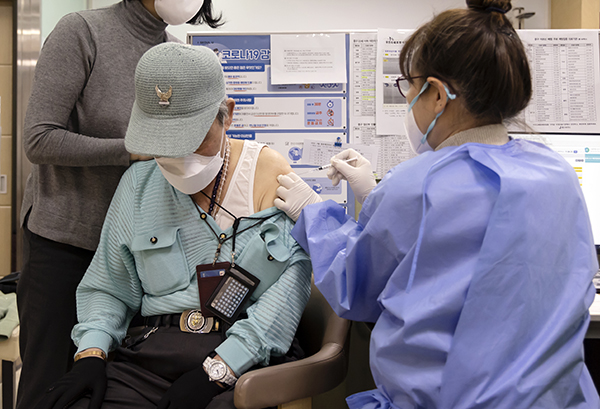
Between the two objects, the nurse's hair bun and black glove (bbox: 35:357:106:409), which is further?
black glove (bbox: 35:357:106:409)

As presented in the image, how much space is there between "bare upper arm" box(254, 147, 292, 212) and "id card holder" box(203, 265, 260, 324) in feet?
0.66

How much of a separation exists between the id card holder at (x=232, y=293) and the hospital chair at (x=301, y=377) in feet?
0.63

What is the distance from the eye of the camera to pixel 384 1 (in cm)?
406

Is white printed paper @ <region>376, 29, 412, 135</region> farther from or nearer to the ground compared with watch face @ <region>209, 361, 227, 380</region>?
farther from the ground

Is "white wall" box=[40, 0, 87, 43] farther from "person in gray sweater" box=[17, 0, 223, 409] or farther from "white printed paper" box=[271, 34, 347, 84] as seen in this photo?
"person in gray sweater" box=[17, 0, 223, 409]

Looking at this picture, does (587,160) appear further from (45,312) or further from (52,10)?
(52,10)

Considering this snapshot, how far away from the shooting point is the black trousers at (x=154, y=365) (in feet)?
3.57

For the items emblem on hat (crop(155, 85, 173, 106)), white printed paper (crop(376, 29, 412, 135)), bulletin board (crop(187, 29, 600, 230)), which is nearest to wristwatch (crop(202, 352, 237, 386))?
emblem on hat (crop(155, 85, 173, 106))

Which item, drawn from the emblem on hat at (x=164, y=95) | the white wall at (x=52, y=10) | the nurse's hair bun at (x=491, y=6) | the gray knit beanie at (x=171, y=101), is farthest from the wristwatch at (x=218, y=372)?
the white wall at (x=52, y=10)

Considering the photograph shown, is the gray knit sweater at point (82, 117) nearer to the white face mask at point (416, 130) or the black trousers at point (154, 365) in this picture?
the black trousers at point (154, 365)

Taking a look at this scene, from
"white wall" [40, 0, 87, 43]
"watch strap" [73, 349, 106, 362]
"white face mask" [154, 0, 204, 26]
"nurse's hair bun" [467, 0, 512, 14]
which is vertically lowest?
"watch strap" [73, 349, 106, 362]

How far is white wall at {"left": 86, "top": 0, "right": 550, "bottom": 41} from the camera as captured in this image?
4.02 meters

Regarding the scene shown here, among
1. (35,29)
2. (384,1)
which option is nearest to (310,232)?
(35,29)

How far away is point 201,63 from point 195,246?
488mm
